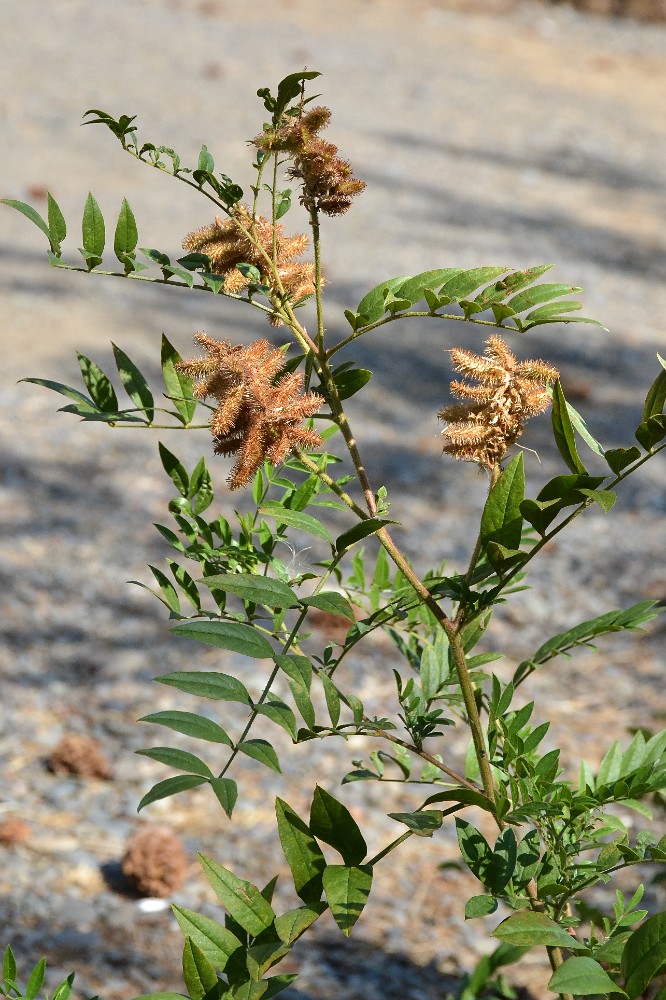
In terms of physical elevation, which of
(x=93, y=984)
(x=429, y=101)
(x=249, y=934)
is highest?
(x=429, y=101)

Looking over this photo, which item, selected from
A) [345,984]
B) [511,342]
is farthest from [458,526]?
[345,984]

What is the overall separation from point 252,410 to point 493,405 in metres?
0.18

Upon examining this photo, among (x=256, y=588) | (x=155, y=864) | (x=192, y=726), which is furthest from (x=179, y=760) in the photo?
(x=155, y=864)

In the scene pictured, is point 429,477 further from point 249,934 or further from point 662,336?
point 249,934

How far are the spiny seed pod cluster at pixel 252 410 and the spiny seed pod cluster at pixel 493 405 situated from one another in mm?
108

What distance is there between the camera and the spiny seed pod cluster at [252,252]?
86 cm

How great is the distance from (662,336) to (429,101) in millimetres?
4310

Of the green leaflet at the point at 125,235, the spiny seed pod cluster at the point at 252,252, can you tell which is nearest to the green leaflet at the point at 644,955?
the spiny seed pod cluster at the point at 252,252

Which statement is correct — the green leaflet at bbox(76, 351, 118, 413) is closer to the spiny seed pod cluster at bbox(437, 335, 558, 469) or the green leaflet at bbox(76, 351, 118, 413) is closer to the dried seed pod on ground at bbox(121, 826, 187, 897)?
the spiny seed pod cluster at bbox(437, 335, 558, 469)

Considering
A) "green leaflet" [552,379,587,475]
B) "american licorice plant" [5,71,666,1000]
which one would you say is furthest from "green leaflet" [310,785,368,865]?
"green leaflet" [552,379,587,475]

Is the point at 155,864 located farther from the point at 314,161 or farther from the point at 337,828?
the point at 314,161

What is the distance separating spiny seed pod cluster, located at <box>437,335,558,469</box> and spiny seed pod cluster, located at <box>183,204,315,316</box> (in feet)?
0.49

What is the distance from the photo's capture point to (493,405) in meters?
0.83

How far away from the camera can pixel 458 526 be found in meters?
3.38
